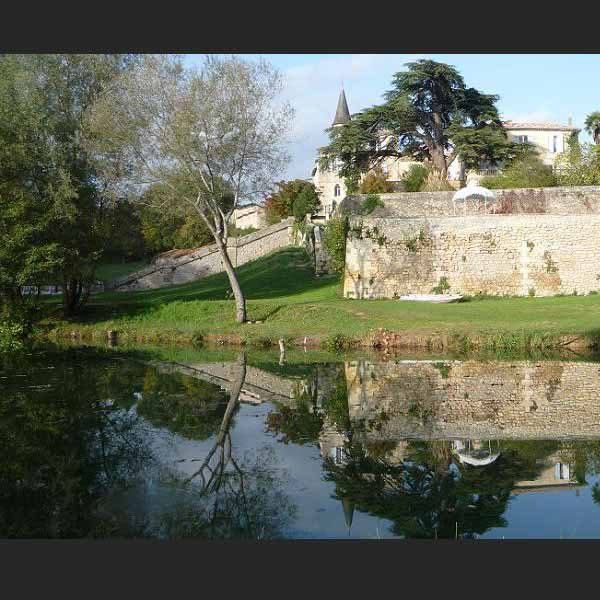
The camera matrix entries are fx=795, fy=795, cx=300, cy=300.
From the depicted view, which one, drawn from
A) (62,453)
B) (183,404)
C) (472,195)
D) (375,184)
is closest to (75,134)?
(183,404)

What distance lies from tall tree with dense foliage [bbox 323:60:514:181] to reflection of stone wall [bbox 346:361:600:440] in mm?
25637

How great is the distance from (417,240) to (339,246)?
3035 mm

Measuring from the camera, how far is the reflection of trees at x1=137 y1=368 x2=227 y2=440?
14195 millimetres

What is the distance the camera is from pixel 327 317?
84.7 feet

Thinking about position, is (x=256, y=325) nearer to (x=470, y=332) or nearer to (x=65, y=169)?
(x=470, y=332)

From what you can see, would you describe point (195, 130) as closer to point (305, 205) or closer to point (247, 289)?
point (247, 289)

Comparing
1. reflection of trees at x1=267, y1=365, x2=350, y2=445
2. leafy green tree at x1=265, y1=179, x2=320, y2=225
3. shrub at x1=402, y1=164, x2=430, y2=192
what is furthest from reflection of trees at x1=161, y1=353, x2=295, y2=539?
leafy green tree at x1=265, y1=179, x2=320, y2=225

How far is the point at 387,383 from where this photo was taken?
17828mm

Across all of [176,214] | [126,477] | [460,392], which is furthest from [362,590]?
[176,214]

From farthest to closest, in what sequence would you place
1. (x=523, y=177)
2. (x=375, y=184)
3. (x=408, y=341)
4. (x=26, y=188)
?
(x=375, y=184)
(x=523, y=177)
(x=26, y=188)
(x=408, y=341)

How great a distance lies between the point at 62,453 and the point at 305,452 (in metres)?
3.77

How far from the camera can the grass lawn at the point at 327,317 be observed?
22859mm

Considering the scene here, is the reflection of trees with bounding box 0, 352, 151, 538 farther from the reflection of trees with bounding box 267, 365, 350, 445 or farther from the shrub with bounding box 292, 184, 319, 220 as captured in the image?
the shrub with bounding box 292, 184, 319, 220

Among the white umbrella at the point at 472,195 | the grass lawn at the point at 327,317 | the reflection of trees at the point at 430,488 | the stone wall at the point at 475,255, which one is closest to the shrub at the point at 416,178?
the white umbrella at the point at 472,195
